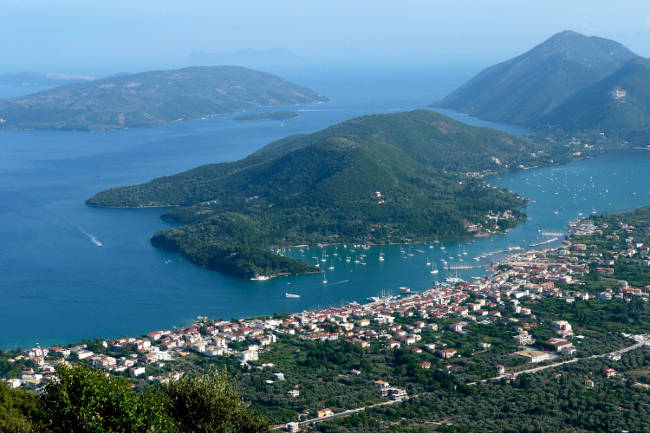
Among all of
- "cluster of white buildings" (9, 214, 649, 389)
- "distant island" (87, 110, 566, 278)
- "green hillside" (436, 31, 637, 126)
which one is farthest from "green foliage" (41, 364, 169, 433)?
"green hillside" (436, 31, 637, 126)

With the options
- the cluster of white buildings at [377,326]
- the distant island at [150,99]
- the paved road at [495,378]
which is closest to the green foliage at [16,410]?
the paved road at [495,378]

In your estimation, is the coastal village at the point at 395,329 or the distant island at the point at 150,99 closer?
the coastal village at the point at 395,329

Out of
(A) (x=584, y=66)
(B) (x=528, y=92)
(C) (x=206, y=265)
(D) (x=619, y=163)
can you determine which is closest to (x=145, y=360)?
(C) (x=206, y=265)

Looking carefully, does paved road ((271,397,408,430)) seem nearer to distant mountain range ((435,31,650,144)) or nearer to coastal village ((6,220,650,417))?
coastal village ((6,220,650,417))

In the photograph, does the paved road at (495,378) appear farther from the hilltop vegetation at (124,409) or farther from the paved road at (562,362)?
the hilltop vegetation at (124,409)

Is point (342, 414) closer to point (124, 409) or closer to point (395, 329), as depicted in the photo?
point (395, 329)

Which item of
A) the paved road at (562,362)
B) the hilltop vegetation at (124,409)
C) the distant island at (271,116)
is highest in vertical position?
the distant island at (271,116)
